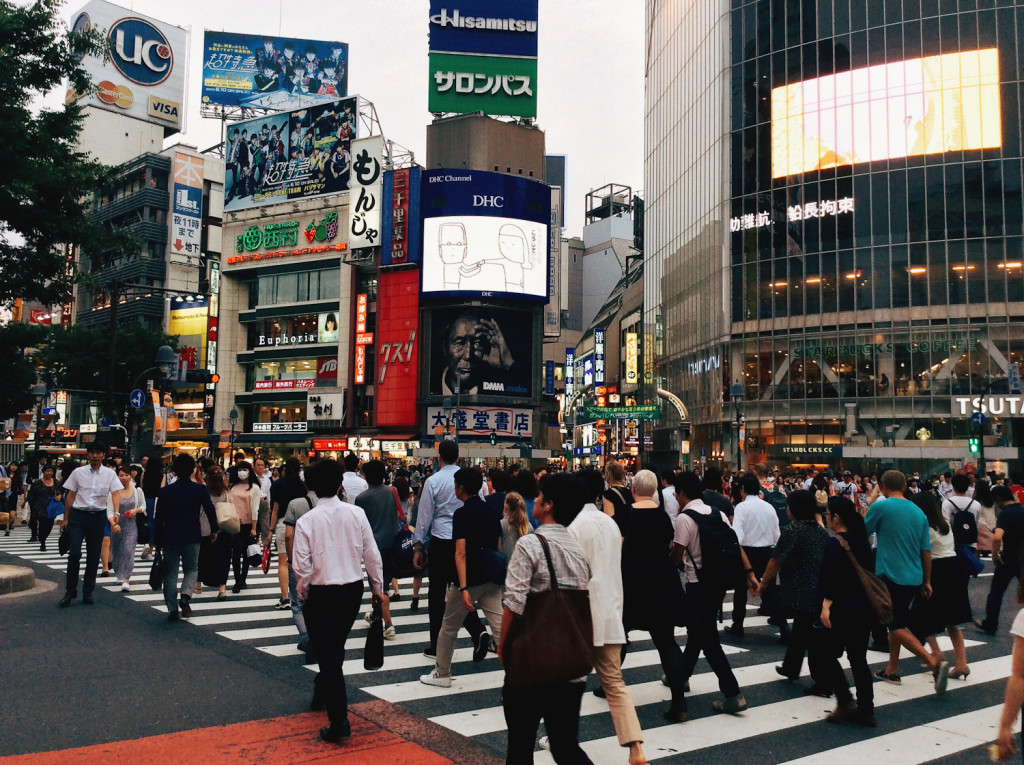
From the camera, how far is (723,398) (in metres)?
53.5

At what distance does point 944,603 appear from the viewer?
8086mm

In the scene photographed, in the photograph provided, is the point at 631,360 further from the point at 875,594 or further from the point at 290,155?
the point at 875,594

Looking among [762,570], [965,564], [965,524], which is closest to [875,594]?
[965,564]

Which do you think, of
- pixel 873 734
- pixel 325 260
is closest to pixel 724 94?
pixel 325 260

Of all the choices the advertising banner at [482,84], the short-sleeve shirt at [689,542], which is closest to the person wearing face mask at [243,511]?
the short-sleeve shirt at [689,542]

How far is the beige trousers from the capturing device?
17.1 ft

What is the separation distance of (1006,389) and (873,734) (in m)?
44.1

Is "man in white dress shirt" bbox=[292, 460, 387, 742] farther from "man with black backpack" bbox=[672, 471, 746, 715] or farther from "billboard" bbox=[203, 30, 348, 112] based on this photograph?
"billboard" bbox=[203, 30, 348, 112]

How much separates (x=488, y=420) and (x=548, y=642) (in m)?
54.9

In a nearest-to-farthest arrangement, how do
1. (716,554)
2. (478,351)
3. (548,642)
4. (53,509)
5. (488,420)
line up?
1. (548,642)
2. (716,554)
3. (53,509)
4. (488,420)
5. (478,351)

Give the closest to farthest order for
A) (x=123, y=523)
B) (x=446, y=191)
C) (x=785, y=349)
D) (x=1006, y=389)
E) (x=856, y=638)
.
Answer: (x=856, y=638) < (x=123, y=523) < (x=1006, y=389) < (x=785, y=349) < (x=446, y=191)

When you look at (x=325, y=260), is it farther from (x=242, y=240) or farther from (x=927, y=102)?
(x=927, y=102)

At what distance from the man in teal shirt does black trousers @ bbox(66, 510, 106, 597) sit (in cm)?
962

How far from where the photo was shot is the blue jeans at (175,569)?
33.4ft
